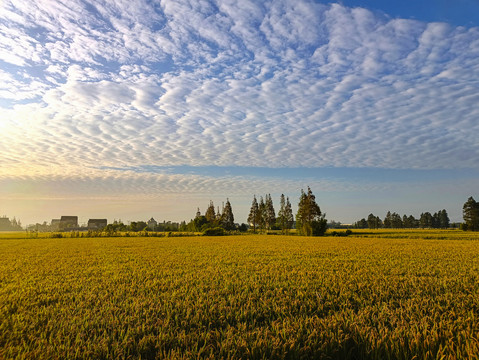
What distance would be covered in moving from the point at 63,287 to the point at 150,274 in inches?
123

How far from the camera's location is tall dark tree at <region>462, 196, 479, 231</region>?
3996 inches

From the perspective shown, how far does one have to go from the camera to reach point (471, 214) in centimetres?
10588

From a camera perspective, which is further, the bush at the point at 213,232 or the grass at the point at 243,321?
the bush at the point at 213,232

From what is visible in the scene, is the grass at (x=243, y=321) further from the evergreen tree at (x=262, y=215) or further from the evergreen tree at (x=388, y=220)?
the evergreen tree at (x=388, y=220)

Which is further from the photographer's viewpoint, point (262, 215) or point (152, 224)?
point (152, 224)

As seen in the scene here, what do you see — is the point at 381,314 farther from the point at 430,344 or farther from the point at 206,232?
the point at 206,232

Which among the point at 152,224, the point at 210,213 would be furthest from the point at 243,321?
the point at 152,224

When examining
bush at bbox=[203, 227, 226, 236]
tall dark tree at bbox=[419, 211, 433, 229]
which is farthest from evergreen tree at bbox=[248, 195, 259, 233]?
tall dark tree at bbox=[419, 211, 433, 229]

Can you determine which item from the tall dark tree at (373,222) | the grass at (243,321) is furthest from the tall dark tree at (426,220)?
the grass at (243,321)

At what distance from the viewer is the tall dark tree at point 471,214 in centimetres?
10150

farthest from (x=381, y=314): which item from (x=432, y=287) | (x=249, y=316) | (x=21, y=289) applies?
(x=21, y=289)

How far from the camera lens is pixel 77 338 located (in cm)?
435

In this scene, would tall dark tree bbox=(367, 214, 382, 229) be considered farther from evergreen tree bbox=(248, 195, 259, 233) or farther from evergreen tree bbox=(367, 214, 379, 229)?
evergreen tree bbox=(248, 195, 259, 233)

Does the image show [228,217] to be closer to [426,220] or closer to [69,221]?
[69,221]
